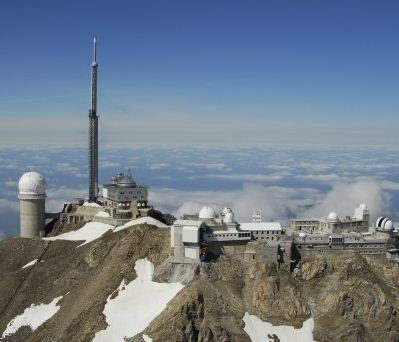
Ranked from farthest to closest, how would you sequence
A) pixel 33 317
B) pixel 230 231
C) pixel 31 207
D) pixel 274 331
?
pixel 31 207 < pixel 230 231 < pixel 33 317 < pixel 274 331

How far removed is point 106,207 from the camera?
15375cm

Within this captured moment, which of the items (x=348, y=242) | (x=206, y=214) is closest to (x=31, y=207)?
(x=206, y=214)

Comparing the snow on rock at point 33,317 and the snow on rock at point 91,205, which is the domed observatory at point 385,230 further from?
the snow on rock at point 91,205

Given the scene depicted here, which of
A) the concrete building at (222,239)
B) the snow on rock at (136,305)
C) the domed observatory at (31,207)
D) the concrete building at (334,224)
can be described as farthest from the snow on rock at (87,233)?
the concrete building at (334,224)

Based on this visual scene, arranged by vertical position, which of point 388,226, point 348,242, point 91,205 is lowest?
point 348,242

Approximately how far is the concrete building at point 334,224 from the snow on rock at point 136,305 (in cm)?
3746

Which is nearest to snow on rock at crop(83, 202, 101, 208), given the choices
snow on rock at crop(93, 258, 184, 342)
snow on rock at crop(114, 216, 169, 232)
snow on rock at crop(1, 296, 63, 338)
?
snow on rock at crop(114, 216, 169, 232)

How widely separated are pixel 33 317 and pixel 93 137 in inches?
2484

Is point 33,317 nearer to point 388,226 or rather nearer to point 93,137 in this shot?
point 93,137

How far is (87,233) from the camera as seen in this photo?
145 meters

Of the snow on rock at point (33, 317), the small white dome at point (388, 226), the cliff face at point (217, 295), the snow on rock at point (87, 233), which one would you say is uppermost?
the small white dome at point (388, 226)

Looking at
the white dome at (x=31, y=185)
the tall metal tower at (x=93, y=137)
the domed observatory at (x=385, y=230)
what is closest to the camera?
the domed observatory at (x=385, y=230)

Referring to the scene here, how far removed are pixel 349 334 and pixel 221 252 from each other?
30.1 metres

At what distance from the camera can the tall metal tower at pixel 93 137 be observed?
168750 mm
